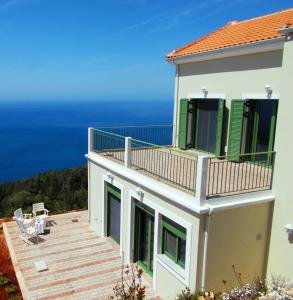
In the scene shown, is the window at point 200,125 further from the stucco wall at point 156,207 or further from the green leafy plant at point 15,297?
the green leafy plant at point 15,297

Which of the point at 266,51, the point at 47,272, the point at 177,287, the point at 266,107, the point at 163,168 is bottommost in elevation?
the point at 47,272

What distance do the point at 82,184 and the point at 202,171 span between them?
39054 mm

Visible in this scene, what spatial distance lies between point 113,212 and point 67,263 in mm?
2691

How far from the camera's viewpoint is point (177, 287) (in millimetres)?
9078

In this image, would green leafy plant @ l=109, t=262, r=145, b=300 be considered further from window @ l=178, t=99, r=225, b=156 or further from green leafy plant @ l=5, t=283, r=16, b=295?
window @ l=178, t=99, r=225, b=156

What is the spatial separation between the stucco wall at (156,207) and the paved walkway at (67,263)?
2.00 feet

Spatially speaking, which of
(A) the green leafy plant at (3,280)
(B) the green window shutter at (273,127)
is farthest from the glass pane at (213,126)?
(A) the green leafy plant at (3,280)

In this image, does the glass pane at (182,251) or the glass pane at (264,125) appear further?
the glass pane at (264,125)

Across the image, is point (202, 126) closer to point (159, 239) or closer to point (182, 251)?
point (159, 239)

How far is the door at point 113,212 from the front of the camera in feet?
41.9

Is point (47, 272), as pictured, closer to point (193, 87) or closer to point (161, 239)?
point (161, 239)

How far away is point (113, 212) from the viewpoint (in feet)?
43.9

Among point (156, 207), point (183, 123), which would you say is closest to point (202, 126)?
point (183, 123)

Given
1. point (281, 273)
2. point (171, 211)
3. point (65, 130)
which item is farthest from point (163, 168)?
point (65, 130)
